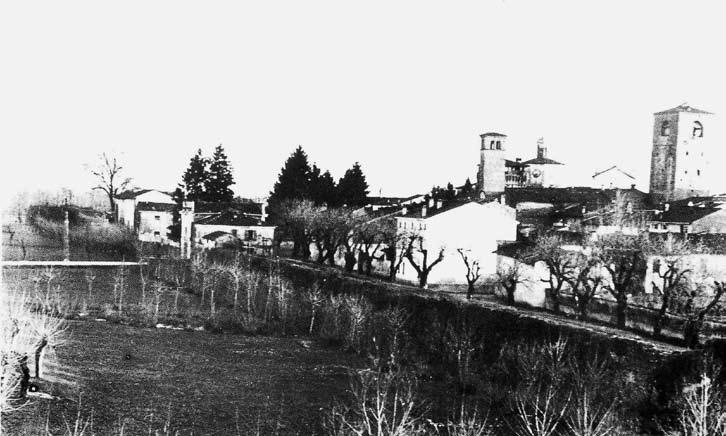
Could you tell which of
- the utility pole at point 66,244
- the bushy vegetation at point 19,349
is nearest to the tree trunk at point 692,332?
the bushy vegetation at point 19,349

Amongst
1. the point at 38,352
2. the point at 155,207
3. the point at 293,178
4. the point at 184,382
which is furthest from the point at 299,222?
the point at 38,352

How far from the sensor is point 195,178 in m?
65.6

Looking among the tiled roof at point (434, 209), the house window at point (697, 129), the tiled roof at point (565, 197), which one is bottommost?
the tiled roof at point (434, 209)

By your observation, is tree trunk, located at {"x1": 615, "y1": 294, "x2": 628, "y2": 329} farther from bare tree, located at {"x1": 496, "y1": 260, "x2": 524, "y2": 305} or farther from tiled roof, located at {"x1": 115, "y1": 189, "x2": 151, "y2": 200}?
tiled roof, located at {"x1": 115, "y1": 189, "x2": 151, "y2": 200}

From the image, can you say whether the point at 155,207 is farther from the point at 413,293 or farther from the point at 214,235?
the point at 413,293

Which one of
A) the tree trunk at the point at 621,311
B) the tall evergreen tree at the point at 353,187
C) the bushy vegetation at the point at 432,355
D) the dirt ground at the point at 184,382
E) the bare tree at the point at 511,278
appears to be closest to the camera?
the dirt ground at the point at 184,382

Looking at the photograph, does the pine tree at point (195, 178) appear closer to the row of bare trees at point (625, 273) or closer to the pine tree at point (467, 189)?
the pine tree at point (467, 189)

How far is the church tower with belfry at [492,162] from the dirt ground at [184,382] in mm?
34855

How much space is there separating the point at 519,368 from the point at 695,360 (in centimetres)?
482

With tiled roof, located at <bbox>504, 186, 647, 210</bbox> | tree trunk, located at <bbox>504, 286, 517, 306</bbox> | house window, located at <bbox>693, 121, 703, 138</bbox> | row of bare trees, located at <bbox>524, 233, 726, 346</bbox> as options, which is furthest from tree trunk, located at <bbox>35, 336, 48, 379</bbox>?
house window, located at <bbox>693, 121, 703, 138</bbox>

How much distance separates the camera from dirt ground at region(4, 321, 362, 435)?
17375 mm

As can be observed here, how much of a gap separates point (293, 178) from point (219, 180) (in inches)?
534

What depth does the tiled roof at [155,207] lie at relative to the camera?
61.9 m

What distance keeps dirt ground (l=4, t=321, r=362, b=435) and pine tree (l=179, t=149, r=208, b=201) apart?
37.9 metres
